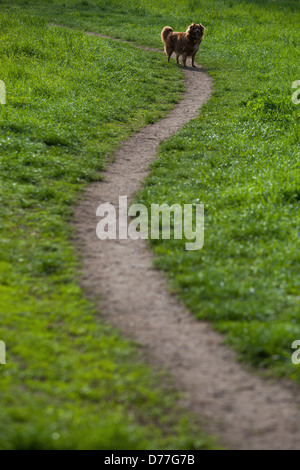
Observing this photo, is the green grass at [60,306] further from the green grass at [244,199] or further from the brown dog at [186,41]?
the brown dog at [186,41]

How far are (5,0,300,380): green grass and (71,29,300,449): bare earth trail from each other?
211 mm

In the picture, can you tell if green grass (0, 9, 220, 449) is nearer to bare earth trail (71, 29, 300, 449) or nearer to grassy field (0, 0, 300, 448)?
grassy field (0, 0, 300, 448)

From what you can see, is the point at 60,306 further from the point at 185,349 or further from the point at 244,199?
the point at 244,199

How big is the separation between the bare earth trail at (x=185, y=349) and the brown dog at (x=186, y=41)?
44.3 ft

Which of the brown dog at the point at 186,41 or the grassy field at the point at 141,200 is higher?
the brown dog at the point at 186,41

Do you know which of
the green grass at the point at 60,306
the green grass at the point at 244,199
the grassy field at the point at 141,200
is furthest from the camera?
the green grass at the point at 244,199

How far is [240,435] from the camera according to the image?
15.3 feet

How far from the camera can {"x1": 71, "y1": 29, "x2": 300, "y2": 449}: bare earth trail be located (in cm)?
477

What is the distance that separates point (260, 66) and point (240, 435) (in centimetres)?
1849

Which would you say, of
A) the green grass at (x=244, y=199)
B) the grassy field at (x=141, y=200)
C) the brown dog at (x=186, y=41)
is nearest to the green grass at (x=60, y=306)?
the grassy field at (x=141, y=200)

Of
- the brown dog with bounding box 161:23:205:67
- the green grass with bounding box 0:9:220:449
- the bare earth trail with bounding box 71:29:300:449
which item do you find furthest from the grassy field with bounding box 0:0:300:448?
the brown dog with bounding box 161:23:205:67

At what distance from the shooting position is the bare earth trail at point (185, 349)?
477 cm
